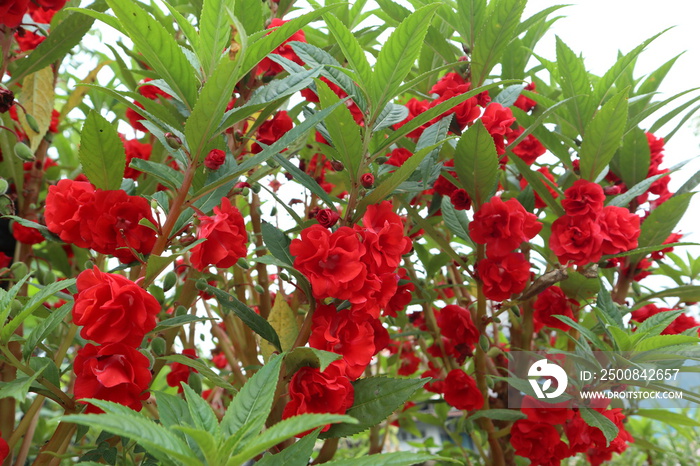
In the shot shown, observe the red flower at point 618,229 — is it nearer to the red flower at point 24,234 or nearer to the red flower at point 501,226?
the red flower at point 501,226

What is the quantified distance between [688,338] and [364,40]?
849mm

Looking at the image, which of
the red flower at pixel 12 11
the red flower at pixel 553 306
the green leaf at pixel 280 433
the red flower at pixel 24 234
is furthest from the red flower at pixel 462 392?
the red flower at pixel 12 11

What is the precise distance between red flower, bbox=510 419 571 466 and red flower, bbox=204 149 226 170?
70cm

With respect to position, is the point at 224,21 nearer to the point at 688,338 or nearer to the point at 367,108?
the point at 367,108

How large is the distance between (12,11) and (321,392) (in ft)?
2.38

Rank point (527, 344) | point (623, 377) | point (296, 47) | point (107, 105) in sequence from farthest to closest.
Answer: point (107, 105) < point (527, 344) < point (623, 377) < point (296, 47)

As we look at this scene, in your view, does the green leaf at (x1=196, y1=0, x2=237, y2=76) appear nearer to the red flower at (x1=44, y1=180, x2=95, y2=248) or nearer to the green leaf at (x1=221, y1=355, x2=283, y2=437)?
the red flower at (x1=44, y1=180, x2=95, y2=248)

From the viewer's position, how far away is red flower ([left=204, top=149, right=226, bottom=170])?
68cm

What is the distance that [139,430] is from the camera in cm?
41

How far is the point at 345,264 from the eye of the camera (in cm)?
65

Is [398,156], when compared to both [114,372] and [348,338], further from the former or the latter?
[114,372]

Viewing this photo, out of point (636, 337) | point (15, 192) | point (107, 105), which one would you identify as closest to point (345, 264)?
point (636, 337)

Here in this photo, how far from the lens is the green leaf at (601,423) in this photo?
0.80m

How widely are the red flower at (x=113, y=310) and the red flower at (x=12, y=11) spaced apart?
48 cm
